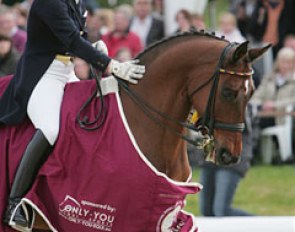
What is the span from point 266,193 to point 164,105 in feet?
18.5

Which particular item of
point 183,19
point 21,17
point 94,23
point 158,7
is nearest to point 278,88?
point 183,19

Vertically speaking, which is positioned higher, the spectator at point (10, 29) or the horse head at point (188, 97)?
the horse head at point (188, 97)

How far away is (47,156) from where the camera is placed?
241 inches

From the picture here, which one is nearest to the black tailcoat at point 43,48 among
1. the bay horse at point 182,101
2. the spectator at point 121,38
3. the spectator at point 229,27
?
the bay horse at point 182,101

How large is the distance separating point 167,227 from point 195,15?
286 inches

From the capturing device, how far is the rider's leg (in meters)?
6.07

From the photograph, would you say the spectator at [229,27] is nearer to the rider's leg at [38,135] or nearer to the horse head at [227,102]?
the rider's leg at [38,135]

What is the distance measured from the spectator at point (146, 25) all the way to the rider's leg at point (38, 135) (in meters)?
7.63

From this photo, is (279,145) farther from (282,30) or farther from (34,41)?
(34,41)

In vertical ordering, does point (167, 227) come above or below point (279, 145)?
above

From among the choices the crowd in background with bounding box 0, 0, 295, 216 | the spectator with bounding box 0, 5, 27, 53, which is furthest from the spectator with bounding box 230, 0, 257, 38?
the spectator with bounding box 0, 5, 27, 53

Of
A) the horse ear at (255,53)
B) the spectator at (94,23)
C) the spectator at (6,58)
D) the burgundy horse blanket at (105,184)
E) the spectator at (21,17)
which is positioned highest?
the horse ear at (255,53)

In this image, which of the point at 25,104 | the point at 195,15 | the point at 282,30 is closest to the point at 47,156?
the point at 25,104

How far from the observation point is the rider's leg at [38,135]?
6066 mm
